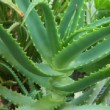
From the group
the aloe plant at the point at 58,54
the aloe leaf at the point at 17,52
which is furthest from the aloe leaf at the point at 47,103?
the aloe leaf at the point at 17,52

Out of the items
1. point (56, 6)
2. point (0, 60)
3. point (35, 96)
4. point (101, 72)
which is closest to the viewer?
point (101, 72)

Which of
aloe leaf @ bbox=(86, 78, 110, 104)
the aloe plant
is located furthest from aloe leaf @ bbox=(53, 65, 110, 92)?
aloe leaf @ bbox=(86, 78, 110, 104)

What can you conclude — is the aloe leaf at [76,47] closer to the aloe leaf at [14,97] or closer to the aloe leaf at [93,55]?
the aloe leaf at [93,55]

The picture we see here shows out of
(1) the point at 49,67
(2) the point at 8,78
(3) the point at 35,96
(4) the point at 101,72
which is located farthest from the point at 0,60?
(4) the point at 101,72

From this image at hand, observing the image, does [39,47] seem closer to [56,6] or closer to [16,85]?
[16,85]

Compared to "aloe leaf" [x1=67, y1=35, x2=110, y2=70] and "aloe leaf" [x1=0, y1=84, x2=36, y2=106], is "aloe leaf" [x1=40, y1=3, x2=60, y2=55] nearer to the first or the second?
"aloe leaf" [x1=67, y1=35, x2=110, y2=70]

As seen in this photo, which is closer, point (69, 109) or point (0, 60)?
point (69, 109)

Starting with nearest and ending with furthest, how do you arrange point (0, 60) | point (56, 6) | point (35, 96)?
1. point (35, 96)
2. point (0, 60)
3. point (56, 6)

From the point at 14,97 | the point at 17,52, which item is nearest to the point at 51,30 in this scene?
the point at 17,52
